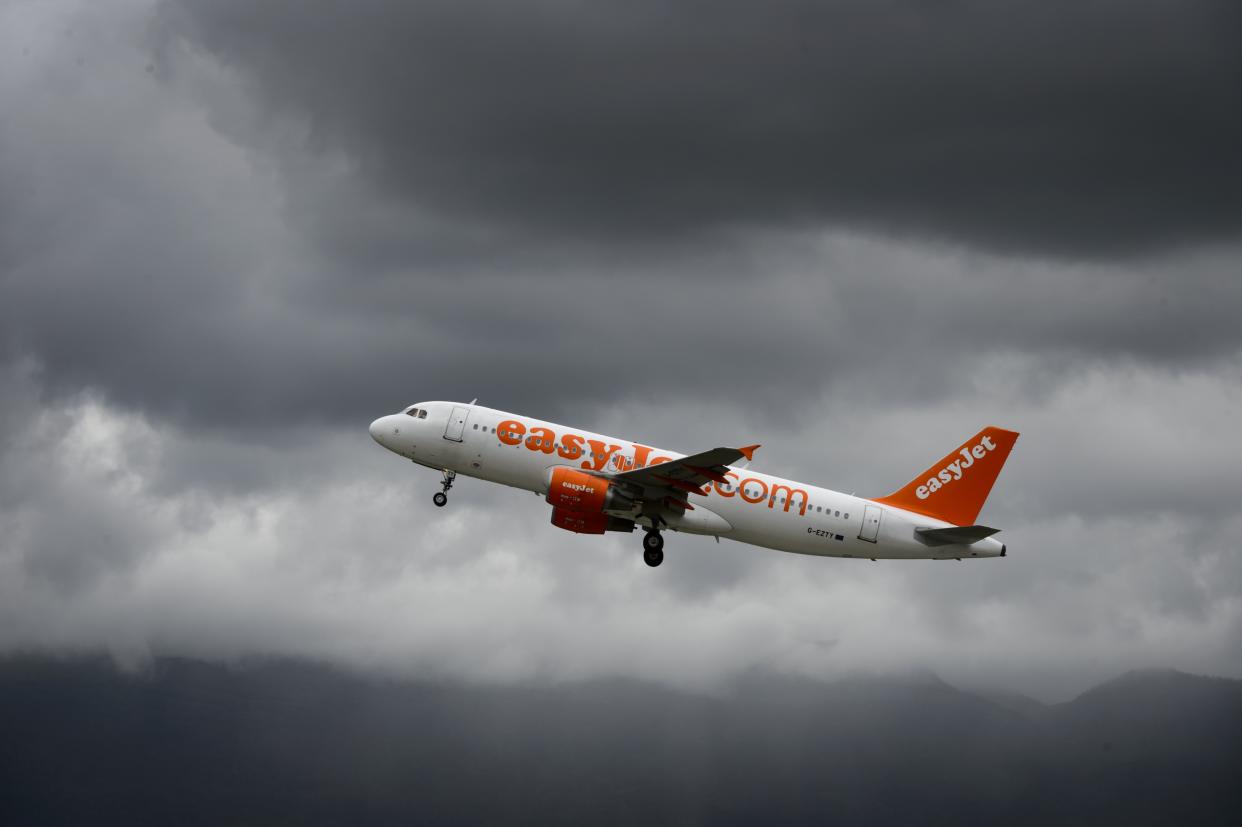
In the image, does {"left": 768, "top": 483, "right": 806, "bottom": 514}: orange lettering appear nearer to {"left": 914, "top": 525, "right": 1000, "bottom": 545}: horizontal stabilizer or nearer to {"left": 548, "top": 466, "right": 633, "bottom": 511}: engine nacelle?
{"left": 914, "top": 525, "right": 1000, "bottom": 545}: horizontal stabilizer

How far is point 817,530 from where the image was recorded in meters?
93.1

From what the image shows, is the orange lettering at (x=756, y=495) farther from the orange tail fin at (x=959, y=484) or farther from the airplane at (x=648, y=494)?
the orange tail fin at (x=959, y=484)

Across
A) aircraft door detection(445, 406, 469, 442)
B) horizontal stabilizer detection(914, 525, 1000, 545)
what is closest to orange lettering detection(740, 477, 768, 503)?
horizontal stabilizer detection(914, 525, 1000, 545)

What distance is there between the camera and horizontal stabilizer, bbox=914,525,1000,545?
92438mm

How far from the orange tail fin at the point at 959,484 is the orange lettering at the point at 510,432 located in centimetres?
2497

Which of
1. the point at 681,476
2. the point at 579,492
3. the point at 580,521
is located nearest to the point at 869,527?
the point at 681,476

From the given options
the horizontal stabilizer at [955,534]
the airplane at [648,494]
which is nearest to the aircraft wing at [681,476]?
the airplane at [648,494]

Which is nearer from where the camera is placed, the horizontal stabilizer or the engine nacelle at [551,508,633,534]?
the engine nacelle at [551,508,633,534]

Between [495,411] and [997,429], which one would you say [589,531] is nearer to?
[495,411]

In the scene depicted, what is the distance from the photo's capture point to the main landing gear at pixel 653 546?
93.6 metres

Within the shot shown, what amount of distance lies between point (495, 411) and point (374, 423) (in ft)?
28.1

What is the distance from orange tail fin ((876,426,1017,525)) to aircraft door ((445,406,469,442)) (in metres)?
28.6

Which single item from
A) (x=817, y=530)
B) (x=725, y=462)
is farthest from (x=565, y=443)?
(x=817, y=530)

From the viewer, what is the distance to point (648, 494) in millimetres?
90500
